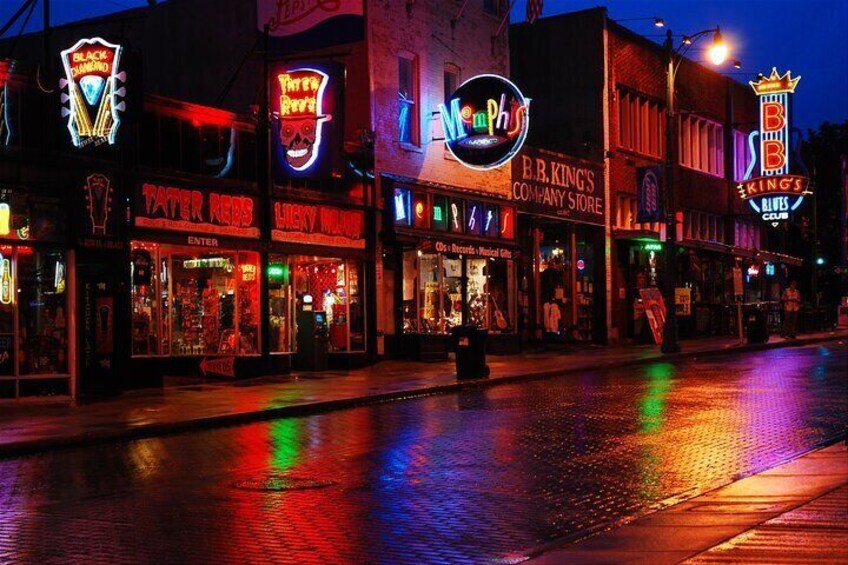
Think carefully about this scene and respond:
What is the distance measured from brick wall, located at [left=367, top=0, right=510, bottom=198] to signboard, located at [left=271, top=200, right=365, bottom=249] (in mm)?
1753

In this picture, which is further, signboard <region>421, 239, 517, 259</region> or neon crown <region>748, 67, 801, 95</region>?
neon crown <region>748, 67, 801, 95</region>

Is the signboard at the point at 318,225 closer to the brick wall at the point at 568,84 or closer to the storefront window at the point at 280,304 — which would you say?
the storefront window at the point at 280,304

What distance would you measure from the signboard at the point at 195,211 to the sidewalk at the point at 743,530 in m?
14.7

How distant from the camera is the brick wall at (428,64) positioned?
93.3 feet

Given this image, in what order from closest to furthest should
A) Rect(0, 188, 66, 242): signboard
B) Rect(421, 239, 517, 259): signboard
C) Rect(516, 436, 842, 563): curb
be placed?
Rect(516, 436, 842, 563): curb
Rect(0, 188, 66, 242): signboard
Rect(421, 239, 517, 259): signboard

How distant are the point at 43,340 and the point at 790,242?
47.5 metres

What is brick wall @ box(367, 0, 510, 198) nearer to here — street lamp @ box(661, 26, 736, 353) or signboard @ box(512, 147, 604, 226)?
signboard @ box(512, 147, 604, 226)

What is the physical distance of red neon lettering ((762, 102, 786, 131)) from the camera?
47.1 metres

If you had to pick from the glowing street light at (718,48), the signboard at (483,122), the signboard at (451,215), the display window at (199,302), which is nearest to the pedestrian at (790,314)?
the glowing street light at (718,48)

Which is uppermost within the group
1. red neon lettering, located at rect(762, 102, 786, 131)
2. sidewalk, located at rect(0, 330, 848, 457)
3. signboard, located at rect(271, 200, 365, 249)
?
red neon lettering, located at rect(762, 102, 786, 131)

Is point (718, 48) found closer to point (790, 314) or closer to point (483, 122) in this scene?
point (483, 122)

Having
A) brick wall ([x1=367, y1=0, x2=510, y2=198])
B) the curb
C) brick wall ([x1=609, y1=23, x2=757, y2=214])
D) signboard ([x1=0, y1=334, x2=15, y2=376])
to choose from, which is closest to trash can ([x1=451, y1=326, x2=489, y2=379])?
brick wall ([x1=367, y1=0, x2=510, y2=198])

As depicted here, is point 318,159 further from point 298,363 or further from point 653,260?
point 653,260

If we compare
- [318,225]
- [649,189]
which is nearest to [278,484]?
[318,225]
